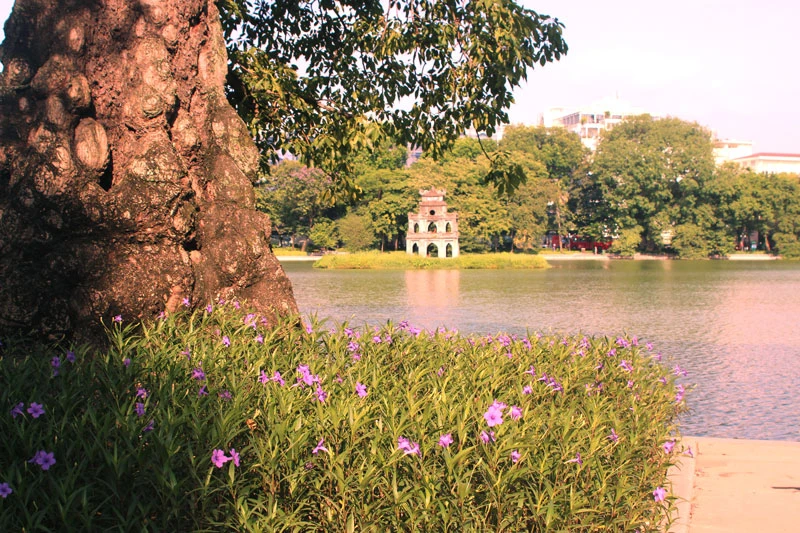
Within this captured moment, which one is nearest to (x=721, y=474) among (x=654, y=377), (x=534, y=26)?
(x=654, y=377)

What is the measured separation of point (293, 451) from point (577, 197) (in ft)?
260

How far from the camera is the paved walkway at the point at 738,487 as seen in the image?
4.89 metres

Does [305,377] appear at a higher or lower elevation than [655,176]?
lower

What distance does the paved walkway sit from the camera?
489 centimetres

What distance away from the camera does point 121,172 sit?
6375 millimetres

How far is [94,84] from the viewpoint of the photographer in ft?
21.3

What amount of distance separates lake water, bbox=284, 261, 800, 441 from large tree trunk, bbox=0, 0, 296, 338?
3186mm

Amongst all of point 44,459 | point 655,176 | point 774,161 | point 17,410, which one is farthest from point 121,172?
point 774,161

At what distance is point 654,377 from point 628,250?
68.5 meters

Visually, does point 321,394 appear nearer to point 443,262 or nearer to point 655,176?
point 443,262

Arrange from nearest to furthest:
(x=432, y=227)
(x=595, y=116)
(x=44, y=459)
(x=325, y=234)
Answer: (x=44, y=459), (x=432, y=227), (x=325, y=234), (x=595, y=116)

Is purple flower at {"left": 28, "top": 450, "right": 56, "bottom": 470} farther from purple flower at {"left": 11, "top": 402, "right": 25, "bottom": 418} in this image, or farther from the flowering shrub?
purple flower at {"left": 11, "top": 402, "right": 25, "bottom": 418}

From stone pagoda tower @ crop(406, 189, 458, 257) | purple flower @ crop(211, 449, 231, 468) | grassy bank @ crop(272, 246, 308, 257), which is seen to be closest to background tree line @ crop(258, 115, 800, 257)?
grassy bank @ crop(272, 246, 308, 257)

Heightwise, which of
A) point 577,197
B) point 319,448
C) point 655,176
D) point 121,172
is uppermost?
point 655,176
